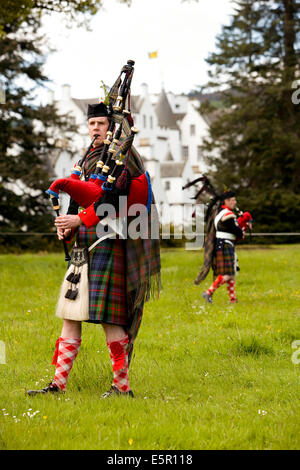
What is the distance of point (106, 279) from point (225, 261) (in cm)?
679


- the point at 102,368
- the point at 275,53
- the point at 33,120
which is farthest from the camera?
the point at 275,53

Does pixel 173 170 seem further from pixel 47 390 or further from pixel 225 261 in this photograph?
pixel 47 390

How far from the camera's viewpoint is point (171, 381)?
607cm

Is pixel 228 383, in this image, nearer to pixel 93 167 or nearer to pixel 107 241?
pixel 107 241

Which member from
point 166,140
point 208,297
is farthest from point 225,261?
point 166,140

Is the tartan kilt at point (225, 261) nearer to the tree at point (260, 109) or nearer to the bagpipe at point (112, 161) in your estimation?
the bagpipe at point (112, 161)

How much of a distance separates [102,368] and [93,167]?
6.57ft

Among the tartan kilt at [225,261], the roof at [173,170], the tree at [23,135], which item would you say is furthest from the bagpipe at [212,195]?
the roof at [173,170]

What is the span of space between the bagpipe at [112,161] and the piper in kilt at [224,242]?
665cm

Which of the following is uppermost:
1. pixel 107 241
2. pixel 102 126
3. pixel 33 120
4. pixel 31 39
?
pixel 31 39

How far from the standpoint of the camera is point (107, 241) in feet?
17.4

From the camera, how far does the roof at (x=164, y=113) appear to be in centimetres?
8381

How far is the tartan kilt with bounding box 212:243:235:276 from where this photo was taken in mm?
11781

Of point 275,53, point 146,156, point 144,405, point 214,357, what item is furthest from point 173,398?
point 146,156
